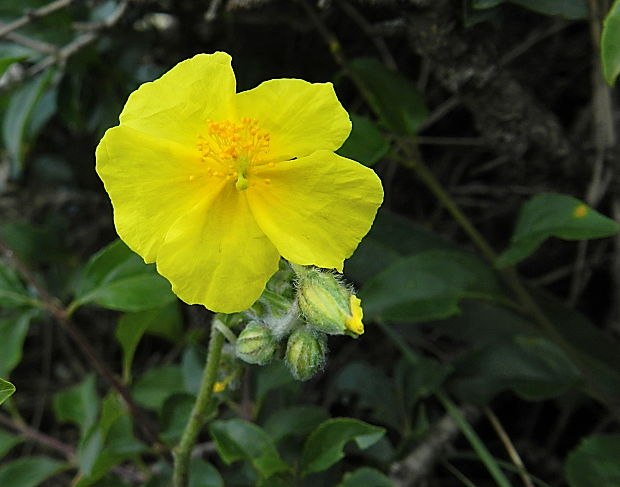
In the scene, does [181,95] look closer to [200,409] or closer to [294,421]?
[200,409]

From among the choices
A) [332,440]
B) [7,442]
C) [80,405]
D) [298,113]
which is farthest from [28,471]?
[298,113]

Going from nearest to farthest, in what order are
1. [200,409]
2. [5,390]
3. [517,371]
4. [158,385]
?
[5,390]
[200,409]
[517,371]
[158,385]

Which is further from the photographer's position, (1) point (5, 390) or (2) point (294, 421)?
(2) point (294, 421)

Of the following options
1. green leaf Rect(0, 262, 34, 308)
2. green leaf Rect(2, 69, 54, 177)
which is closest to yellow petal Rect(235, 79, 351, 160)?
green leaf Rect(0, 262, 34, 308)

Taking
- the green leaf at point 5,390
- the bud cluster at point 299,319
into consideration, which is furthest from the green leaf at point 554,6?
the green leaf at point 5,390

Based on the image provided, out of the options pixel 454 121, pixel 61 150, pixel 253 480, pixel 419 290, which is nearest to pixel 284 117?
pixel 419 290

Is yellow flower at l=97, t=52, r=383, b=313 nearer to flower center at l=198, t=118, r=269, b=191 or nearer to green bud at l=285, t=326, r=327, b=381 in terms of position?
flower center at l=198, t=118, r=269, b=191

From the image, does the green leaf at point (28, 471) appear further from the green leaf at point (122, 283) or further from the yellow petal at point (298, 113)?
→ the yellow petal at point (298, 113)
